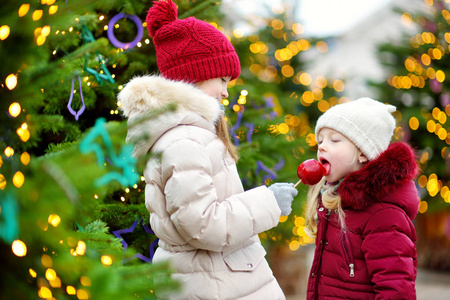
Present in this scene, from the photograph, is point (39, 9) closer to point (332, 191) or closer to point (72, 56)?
point (72, 56)

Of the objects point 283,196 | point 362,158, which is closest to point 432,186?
point 362,158

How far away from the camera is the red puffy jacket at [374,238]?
1987 millimetres

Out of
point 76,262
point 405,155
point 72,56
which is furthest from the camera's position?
point 405,155

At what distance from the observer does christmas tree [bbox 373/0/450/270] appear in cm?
682

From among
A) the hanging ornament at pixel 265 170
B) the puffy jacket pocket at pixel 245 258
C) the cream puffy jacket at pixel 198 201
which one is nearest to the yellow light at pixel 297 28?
the hanging ornament at pixel 265 170

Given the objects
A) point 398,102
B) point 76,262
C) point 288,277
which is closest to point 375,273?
point 76,262

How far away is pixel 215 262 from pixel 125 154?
1.06 m

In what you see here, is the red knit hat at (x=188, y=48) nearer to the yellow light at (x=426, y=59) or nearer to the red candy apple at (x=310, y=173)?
the red candy apple at (x=310, y=173)

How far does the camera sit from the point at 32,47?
965mm

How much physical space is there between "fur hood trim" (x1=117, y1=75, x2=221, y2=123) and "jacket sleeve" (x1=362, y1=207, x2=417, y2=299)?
0.88m

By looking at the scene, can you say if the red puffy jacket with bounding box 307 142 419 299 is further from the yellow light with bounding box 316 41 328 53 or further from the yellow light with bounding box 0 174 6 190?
the yellow light with bounding box 316 41 328 53

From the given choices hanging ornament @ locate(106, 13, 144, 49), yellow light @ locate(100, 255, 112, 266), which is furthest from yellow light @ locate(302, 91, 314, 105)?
yellow light @ locate(100, 255, 112, 266)

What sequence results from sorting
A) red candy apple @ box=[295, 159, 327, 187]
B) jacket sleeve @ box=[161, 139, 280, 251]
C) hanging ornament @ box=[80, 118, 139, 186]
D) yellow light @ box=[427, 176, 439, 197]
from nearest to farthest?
hanging ornament @ box=[80, 118, 139, 186] < jacket sleeve @ box=[161, 139, 280, 251] < red candy apple @ box=[295, 159, 327, 187] < yellow light @ box=[427, 176, 439, 197]

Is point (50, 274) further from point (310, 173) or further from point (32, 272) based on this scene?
point (310, 173)
